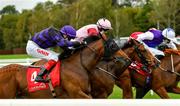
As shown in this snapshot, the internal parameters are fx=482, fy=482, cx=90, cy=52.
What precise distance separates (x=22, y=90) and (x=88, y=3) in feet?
131

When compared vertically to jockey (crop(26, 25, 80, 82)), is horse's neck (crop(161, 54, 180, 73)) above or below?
below

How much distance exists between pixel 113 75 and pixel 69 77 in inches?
48.6

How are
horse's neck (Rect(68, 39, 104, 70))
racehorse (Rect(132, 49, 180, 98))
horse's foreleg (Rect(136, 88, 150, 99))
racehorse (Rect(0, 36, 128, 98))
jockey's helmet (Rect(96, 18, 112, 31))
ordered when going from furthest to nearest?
horse's foreleg (Rect(136, 88, 150, 99)) < racehorse (Rect(132, 49, 180, 98)) < jockey's helmet (Rect(96, 18, 112, 31)) < horse's neck (Rect(68, 39, 104, 70)) < racehorse (Rect(0, 36, 128, 98))

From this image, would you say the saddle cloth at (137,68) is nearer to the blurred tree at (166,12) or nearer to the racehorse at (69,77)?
the racehorse at (69,77)

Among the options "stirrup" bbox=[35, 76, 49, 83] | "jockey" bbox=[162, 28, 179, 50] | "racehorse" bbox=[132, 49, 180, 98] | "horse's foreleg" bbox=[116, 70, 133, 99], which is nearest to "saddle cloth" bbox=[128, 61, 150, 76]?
"racehorse" bbox=[132, 49, 180, 98]

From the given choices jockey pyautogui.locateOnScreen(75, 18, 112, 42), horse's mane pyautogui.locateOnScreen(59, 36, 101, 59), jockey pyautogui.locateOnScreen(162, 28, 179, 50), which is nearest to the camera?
horse's mane pyautogui.locateOnScreen(59, 36, 101, 59)

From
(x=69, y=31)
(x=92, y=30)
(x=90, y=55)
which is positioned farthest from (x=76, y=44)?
(x=92, y=30)

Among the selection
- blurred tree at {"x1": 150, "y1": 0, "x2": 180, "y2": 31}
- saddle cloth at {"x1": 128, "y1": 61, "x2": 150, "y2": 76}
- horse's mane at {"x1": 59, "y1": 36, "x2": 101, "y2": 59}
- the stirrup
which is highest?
horse's mane at {"x1": 59, "y1": 36, "x2": 101, "y2": 59}

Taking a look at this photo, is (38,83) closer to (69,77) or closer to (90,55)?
(69,77)

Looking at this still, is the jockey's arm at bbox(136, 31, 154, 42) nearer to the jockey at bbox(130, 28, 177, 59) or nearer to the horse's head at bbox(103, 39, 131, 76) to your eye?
the jockey at bbox(130, 28, 177, 59)

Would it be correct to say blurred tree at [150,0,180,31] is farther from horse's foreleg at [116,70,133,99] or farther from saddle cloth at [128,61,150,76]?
horse's foreleg at [116,70,133,99]

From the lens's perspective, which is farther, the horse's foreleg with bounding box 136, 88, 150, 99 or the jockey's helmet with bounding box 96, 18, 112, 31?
the horse's foreleg with bounding box 136, 88, 150, 99

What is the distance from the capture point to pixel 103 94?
7.96m

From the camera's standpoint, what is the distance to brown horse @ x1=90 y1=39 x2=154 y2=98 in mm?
7840
